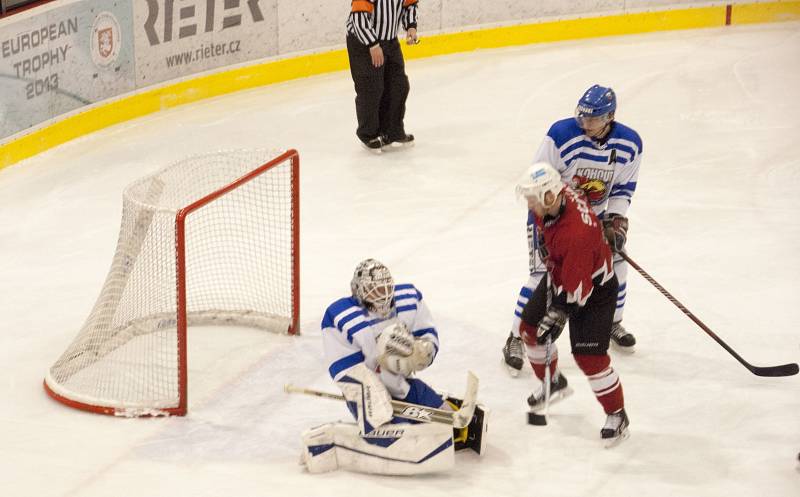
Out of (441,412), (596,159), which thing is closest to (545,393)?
(441,412)

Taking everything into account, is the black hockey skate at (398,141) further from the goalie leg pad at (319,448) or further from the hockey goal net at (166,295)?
the goalie leg pad at (319,448)

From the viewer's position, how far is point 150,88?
7.98 m

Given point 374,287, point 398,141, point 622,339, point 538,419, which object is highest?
point 374,287

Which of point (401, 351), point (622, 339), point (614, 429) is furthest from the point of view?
point (622, 339)

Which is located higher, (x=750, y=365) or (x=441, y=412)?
(x=441, y=412)

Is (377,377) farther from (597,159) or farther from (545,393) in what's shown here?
(597,159)

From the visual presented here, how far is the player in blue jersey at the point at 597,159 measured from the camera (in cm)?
442

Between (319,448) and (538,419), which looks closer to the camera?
(319,448)

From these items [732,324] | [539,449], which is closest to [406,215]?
[732,324]

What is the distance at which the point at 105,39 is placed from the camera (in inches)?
295

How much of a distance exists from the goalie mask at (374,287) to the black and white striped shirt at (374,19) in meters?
3.41

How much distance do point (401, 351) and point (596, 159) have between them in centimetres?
115

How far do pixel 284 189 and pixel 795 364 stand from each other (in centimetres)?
265

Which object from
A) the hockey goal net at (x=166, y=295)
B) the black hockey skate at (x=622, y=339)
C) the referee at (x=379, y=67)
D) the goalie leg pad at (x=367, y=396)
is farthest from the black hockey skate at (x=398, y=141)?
the goalie leg pad at (x=367, y=396)
